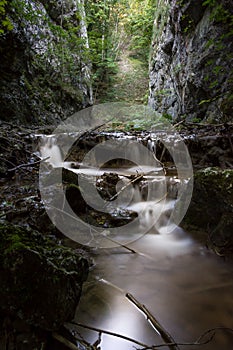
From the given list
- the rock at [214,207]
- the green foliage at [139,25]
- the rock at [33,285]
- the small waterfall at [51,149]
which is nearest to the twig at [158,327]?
the rock at [33,285]

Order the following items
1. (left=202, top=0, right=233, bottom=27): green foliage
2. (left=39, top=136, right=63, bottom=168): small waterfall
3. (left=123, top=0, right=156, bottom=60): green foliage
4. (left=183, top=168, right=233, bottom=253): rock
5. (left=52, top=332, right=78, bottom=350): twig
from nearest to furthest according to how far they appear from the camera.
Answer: (left=52, top=332, right=78, bottom=350): twig
(left=183, top=168, right=233, bottom=253): rock
(left=39, top=136, right=63, bottom=168): small waterfall
(left=202, top=0, right=233, bottom=27): green foliage
(left=123, top=0, right=156, bottom=60): green foliage

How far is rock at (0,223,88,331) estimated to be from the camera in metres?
1.25

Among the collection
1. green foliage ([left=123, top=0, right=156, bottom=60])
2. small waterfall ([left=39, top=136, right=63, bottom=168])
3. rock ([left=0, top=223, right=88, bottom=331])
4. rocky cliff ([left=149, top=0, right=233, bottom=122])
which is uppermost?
green foliage ([left=123, top=0, right=156, bottom=60])

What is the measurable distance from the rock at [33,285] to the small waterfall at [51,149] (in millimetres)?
5002

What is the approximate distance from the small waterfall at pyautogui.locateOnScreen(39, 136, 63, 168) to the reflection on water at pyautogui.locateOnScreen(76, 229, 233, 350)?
13.5 feet

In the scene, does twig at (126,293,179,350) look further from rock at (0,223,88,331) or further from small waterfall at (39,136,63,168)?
small waterfall at (39,136,63,168)

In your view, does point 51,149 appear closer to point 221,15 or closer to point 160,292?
point 160,292

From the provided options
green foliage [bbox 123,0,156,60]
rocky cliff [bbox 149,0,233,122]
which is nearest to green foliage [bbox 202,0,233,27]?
rocky cliff [bbox 149,0,233,122]

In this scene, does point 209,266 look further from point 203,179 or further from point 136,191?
point 136,191

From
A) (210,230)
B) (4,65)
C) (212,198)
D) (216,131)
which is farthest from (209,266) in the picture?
(4,65)

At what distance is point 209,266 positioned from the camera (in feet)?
7.77

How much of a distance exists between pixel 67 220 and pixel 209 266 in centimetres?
157

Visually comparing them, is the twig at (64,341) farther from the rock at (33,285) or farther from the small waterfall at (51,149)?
the small waterfall at (51,149)

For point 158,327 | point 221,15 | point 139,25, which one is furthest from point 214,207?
point 139,25
